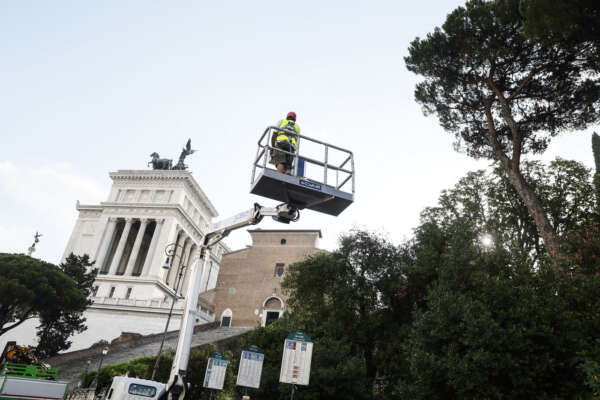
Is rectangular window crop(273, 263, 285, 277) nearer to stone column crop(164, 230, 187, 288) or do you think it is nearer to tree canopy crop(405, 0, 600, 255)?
stone column crop(164, 230, 187, 288)

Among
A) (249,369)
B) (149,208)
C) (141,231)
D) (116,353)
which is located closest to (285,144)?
(249,369)

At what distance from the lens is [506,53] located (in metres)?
17.5

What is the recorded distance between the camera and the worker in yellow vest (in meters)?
7.96

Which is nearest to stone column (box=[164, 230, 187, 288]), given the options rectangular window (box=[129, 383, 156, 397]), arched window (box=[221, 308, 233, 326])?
arched window (box=[221, 308, 233, 326])

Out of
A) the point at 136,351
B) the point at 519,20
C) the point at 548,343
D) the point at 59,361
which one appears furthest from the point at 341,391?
the point at 59,361

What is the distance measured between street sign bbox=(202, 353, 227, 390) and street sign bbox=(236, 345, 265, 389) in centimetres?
121

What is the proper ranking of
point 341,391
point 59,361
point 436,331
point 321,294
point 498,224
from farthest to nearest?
point 59,361 → point 498,224 → point 321,294 → point 341,391 → point 436,331

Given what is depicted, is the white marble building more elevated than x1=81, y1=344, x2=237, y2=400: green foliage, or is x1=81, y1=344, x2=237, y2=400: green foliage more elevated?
the white marble building

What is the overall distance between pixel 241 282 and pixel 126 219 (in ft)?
70.4

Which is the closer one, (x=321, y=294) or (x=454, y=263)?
(x=454, y=263)

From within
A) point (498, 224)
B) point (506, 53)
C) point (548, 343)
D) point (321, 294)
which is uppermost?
point (506, 53)

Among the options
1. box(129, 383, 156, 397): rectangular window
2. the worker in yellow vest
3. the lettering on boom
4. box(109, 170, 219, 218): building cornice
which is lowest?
box(129, 383, 156, 397): rectangular window

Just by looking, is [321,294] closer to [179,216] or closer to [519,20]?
[519,20]

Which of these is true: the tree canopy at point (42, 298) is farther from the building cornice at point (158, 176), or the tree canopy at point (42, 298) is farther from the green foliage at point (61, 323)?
the building cornice at point (158, 176)
